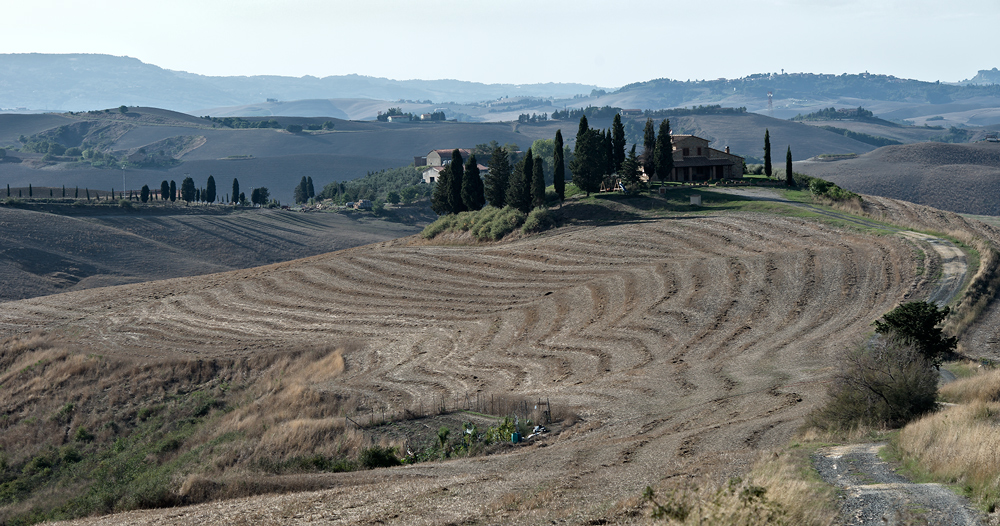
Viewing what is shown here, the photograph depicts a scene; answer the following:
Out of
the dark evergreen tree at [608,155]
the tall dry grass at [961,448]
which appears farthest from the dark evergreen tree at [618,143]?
the tall dry grass at [961,448]

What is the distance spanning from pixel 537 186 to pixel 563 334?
32683 millimetres

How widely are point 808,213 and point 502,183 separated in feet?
102

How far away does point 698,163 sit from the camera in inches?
3364

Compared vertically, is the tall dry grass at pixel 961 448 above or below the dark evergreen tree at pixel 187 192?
below

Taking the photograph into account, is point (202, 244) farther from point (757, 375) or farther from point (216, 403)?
point (757, 375)

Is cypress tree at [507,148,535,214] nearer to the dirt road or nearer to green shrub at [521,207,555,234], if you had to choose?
green shrub at [521,207,555,234]

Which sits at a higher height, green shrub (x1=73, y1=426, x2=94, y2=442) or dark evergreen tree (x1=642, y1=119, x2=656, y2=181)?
dark evergreen tree (x1=642, y1=119, x2=656, y2=181)

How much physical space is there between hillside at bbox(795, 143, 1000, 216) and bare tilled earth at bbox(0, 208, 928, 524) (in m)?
91.4

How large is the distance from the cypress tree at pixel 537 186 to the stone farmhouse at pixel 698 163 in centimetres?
1673

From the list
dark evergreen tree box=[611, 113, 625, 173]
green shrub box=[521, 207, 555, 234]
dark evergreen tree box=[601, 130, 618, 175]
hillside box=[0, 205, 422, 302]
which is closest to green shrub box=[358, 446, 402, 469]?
green shrub box=[521, 207, 555, 234]

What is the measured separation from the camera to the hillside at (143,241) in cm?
9331

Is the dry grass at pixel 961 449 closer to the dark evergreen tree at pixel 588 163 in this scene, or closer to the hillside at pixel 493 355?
the hillside at pixel 493 355

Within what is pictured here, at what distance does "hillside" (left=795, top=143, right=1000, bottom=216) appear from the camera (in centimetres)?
13600

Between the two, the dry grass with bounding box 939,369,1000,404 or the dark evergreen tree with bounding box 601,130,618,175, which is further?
the dark evergreen tree with bounding box 601,130,618,175
